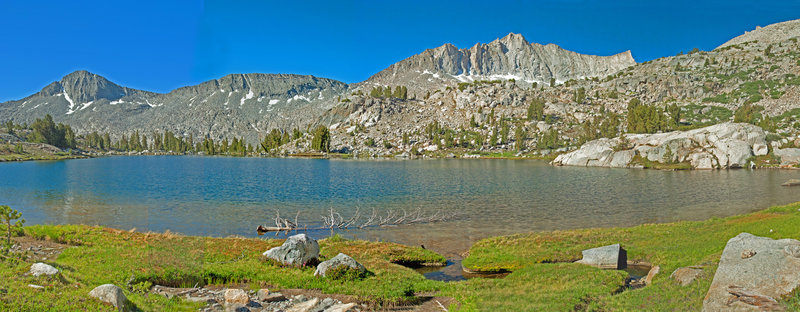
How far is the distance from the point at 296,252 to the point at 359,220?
23237 mm

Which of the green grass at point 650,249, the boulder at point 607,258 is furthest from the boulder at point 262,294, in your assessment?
the boulder at point 607,258

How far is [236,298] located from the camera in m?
16.3

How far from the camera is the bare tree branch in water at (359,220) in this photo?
4128cm

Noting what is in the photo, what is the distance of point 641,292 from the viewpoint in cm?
1703

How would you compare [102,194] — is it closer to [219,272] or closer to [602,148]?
[219,272]

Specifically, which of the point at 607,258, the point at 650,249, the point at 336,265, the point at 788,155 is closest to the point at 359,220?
the point at 336,265

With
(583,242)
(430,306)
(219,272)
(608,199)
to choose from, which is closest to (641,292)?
(430,306)

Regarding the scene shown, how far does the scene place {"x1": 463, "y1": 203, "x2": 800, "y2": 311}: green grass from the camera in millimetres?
15844

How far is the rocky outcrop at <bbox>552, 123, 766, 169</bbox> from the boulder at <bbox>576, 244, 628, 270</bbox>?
126515 mm

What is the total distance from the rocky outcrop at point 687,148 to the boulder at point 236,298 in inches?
5758

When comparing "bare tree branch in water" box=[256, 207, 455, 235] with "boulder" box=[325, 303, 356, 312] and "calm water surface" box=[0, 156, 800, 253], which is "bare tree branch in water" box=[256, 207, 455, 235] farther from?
"boulder" box=[325, 303, 356, 312]

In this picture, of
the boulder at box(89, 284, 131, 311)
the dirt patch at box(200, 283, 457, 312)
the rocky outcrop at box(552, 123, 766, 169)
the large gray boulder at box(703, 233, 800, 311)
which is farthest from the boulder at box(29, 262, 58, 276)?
the rocky outcrop at box(552, 123, 766, 169)

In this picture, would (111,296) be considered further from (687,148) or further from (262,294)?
(687,148)

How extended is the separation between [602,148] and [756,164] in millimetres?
43277
